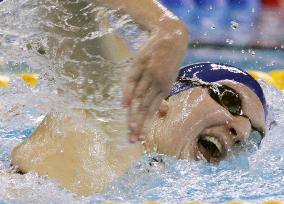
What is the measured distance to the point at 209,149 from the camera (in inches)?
65.6

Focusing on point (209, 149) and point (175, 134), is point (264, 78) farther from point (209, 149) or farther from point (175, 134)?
point (175, 134)

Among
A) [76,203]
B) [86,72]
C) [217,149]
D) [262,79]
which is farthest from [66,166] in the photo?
[262,79]

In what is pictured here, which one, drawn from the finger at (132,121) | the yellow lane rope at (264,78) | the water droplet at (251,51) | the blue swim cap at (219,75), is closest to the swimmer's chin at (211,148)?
the blue swim cap at (219,75)

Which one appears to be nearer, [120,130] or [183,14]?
[120,130]

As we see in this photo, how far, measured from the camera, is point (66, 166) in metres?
1.33

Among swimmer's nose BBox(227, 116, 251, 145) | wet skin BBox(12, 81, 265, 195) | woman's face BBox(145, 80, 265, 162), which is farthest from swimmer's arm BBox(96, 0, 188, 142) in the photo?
swimmer's nose BBox(227, 116, 251, 145)

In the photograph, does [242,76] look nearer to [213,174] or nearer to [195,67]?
[195,67]

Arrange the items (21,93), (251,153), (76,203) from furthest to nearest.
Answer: (251,153) → (21,93) → (76,203)

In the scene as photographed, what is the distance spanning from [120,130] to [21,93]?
0.38m

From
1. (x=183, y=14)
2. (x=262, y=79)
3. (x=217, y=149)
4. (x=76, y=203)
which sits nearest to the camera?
(x=76, y=203)

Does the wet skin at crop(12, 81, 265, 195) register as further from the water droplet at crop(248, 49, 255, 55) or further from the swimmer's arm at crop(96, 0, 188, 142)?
the water droplet at crop(248, 49, 255, 55)

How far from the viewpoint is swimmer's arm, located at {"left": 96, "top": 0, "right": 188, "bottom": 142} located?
783mm

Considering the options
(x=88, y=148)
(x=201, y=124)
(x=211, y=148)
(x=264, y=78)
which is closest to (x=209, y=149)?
(x=211, y=148)

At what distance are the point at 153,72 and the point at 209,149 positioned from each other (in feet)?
3.01
